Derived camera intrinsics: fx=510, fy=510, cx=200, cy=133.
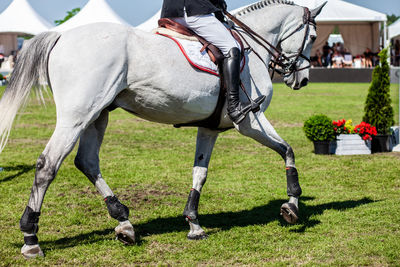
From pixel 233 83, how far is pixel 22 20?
151ft

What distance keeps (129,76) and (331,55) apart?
3444 cm

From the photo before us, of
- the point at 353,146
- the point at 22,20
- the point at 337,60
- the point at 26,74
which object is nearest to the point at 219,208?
the point at 26,74

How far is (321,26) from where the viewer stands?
1567 inches

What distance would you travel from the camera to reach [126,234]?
527 centimetres

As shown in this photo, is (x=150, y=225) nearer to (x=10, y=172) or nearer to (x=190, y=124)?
(x=190, y=124)

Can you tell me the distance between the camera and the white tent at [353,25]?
3481 centimetres

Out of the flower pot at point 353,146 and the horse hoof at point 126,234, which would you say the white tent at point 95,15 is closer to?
the flower pot at point 353,146

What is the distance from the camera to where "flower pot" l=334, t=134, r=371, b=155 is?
1091cm

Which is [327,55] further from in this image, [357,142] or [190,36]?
[190,36]

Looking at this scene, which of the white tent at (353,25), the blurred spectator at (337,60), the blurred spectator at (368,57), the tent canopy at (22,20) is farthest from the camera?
the tent canopy at (22,20)

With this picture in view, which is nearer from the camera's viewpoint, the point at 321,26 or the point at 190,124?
the point at 190,124

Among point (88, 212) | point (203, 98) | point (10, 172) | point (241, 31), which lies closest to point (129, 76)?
point (203, 98)

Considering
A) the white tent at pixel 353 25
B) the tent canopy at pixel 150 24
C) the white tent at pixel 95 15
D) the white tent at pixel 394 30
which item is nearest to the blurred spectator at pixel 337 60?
the white tent at pixel 353 25

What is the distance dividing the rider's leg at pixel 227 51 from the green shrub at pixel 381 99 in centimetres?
679
